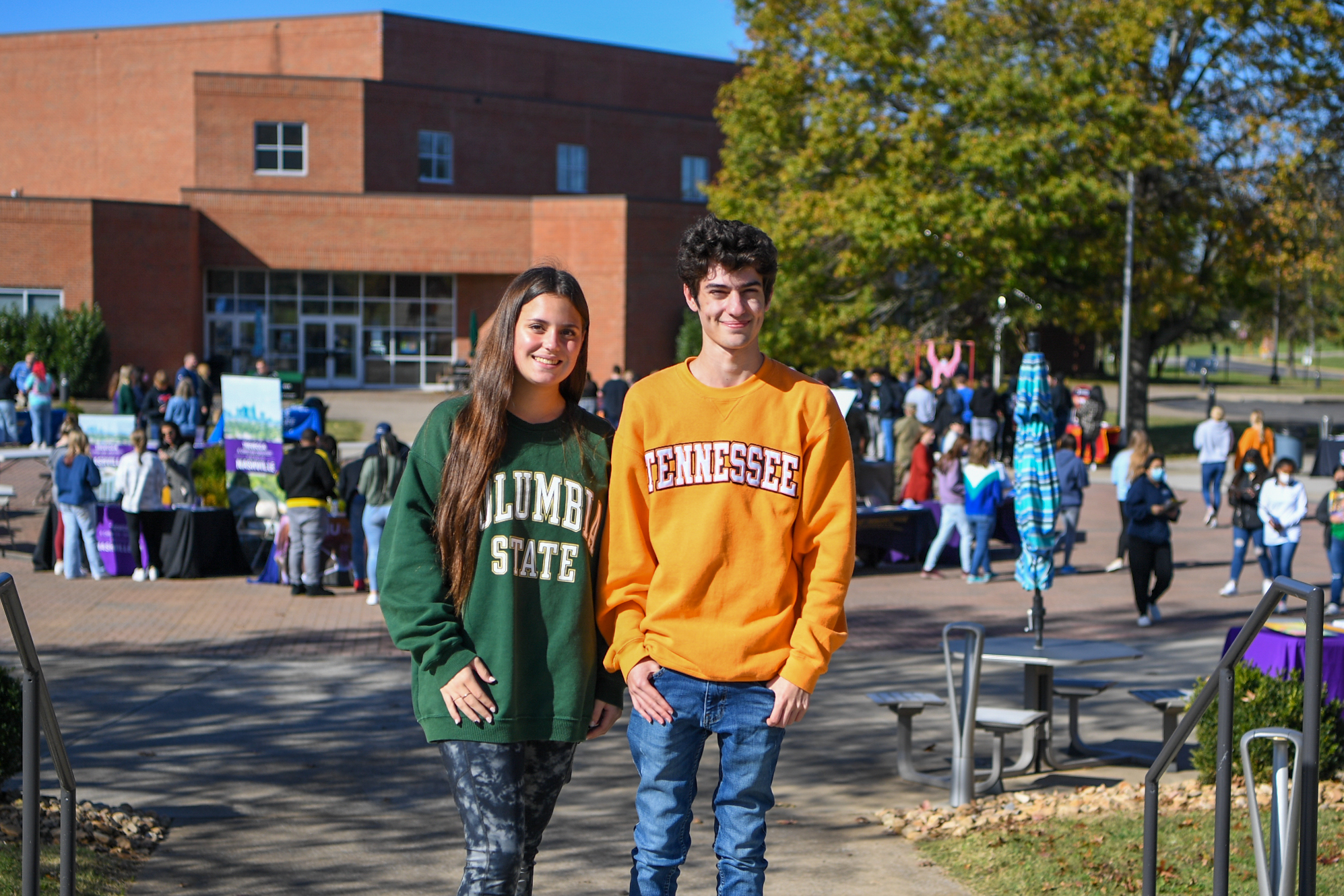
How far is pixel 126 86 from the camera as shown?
45906mm

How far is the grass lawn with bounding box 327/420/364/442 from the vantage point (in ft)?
90.9

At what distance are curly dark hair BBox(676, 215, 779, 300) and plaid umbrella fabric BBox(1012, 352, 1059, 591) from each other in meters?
6.01

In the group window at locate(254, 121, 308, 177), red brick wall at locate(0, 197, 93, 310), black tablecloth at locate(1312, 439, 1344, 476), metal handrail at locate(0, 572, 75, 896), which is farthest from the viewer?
window at locate(254, 121, 308, 177)

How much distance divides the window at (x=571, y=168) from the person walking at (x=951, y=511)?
34.6m

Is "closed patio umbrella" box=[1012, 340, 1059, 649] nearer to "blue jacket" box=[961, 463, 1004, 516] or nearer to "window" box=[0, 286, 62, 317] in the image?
"blue jacket" box=[961, 463, 1004, 516]

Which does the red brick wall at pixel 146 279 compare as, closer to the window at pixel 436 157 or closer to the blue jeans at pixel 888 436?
the window at pixel 436 157

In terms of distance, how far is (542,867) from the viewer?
6051 millimetres

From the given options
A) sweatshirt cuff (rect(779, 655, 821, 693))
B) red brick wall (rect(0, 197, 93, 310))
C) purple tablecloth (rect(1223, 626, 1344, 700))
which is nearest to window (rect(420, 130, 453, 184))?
red brick wall (rect(0, 197, 93, 310))

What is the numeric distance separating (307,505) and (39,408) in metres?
15.0

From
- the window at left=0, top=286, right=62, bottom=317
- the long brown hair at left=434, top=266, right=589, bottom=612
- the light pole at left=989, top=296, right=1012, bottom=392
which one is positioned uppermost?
the window at left=0, top=286, right=62, bottom=317

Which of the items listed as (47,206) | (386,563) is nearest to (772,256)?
(386,563)

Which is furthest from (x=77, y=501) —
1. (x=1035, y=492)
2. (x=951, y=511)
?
(x=1035, y=492)

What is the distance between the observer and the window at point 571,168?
4794 centimetres

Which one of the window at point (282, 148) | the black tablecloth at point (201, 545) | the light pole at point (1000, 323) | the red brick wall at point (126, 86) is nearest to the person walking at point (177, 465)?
the black tablecloth at point (201, 545)
